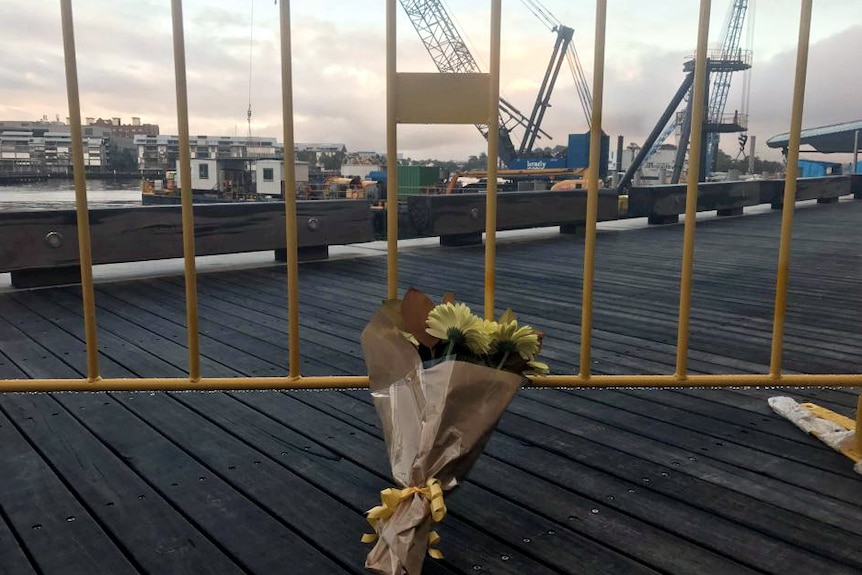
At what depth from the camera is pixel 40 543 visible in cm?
139

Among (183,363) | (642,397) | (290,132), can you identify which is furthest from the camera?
(183,363)

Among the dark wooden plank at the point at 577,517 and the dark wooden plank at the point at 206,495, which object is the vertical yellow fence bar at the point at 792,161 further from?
the dark wooden plank at the point at 206,495

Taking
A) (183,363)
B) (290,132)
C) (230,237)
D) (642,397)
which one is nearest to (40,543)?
(290,132)

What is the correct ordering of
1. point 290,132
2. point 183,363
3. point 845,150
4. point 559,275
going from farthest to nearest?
point 845,150
point 559,275
point 183,363
point 290,132

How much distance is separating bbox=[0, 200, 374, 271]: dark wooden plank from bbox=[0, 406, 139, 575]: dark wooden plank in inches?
104

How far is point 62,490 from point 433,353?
958mm

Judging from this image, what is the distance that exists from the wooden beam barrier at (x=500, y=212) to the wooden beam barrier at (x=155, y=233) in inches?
29.4

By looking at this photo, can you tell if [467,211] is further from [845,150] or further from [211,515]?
[845,150]

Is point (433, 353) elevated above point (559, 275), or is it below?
above

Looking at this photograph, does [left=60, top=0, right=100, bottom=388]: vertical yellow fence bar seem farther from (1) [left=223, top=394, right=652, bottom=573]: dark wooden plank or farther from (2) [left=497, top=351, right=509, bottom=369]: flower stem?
(2) [left=497, top=351, right=509, bottom=369]: flower stem

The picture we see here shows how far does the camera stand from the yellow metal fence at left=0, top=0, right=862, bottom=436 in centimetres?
168

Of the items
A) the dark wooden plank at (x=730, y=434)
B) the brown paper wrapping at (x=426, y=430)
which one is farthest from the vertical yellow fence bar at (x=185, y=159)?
the dark wooden plank at (x=730, y=434)

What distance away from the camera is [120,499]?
1574 millimetres

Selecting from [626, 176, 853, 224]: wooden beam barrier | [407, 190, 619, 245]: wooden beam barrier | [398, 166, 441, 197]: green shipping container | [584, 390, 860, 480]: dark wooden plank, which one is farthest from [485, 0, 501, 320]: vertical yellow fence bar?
[398, 166, 441, 197]: green shipping container
